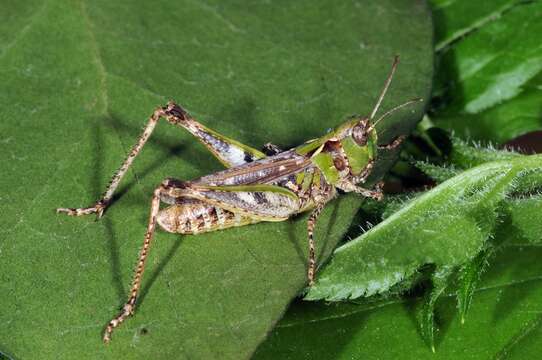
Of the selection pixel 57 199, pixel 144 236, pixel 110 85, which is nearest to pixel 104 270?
pixel 144 236

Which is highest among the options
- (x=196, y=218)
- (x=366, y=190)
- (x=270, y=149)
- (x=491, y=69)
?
(x=491, y=69)

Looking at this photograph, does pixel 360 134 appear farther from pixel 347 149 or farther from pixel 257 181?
pixel 257 181

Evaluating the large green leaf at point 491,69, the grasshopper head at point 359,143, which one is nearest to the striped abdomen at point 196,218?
the grasshopper head at point 359,143

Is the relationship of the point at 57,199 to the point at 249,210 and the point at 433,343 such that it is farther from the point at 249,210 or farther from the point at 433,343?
the point at 433,343

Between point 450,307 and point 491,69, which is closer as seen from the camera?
point 450,307

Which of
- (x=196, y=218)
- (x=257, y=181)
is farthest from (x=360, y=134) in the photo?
(x=196, y=218)

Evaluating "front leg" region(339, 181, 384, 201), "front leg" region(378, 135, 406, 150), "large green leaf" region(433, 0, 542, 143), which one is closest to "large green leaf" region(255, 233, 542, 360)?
"front leg" region(339, 181, 384, 201)

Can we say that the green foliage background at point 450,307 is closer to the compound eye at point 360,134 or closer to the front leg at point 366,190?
the front leg at point 366,190
